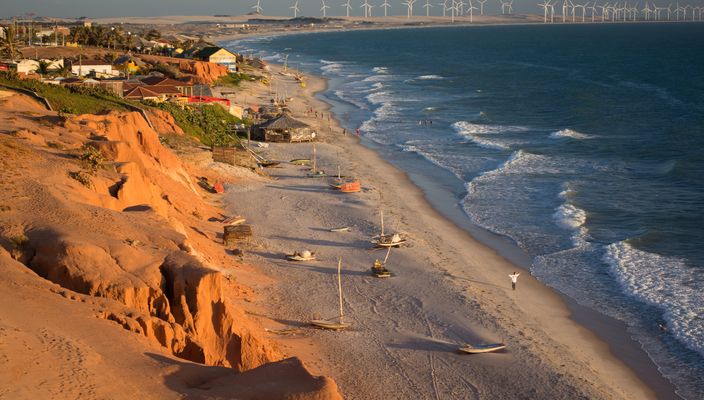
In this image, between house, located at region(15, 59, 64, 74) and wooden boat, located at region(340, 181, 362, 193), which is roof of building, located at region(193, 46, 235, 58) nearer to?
house, located at region(15, 59, 64, 74)

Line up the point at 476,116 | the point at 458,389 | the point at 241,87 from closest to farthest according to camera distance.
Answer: the point at 458,389
the point at 476,116
the point at 241,87

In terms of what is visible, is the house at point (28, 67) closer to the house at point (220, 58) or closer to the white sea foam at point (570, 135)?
the house at point (220, 58)

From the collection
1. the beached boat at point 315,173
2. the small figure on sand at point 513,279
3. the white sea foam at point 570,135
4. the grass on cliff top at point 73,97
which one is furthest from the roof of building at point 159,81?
the small figure on sand at point 513,279

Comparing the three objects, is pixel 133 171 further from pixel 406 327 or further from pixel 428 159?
pixel 428 159

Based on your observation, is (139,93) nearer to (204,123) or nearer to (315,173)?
(204,123)

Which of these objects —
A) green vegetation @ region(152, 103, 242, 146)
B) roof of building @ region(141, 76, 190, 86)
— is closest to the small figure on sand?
green vegetation @ region(152, 103, 242, 146)

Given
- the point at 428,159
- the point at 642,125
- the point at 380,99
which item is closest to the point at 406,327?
the point at 428,159
